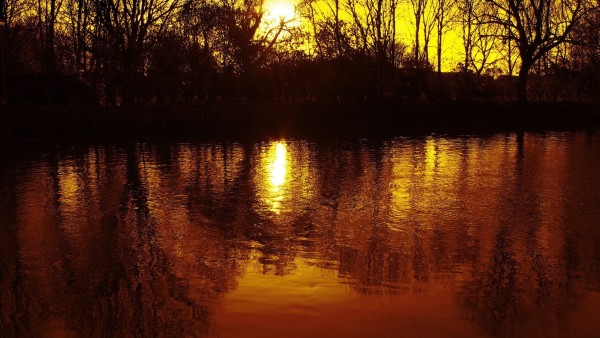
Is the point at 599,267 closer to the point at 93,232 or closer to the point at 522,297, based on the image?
the point at 522,297

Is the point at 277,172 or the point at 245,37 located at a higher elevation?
the point at 245,37

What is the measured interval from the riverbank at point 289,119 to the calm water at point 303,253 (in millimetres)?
13445

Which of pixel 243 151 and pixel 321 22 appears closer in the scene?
pixel 243 151

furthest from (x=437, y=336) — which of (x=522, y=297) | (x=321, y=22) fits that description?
(x=321, y=22)

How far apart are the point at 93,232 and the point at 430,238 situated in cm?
473

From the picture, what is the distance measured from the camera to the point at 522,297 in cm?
585

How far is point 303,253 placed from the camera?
7.57m

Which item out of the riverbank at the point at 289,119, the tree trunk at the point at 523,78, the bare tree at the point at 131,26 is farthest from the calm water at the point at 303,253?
the tree trunk at the point at 523,78

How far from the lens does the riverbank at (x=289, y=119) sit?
28.1 meters

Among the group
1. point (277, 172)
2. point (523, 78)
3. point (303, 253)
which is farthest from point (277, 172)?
point (523, 78)

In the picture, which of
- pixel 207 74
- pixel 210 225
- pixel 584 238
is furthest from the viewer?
pixel 207 74

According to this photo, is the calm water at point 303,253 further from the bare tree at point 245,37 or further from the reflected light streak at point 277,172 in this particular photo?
the bare tree at point 245,37

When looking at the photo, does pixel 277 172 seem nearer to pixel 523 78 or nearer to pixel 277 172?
pixel 277 172

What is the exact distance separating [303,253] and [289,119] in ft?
89.4
